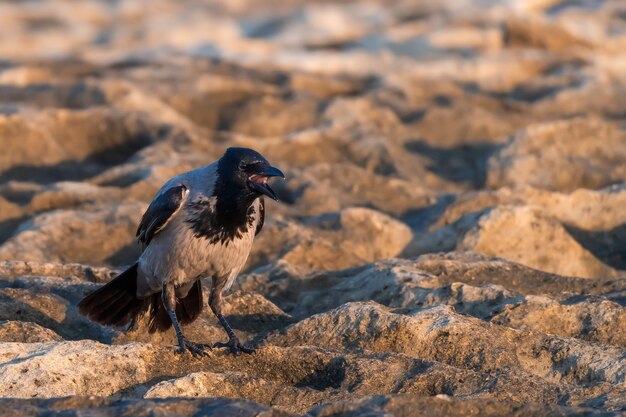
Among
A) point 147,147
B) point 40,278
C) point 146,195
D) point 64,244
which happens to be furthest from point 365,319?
point 147,147

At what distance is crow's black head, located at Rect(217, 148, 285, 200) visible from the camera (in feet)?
21.9

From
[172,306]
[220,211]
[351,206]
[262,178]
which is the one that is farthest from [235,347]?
[351,206]

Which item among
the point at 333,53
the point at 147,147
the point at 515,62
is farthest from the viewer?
the point at 333,53

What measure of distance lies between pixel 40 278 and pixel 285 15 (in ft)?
51.8

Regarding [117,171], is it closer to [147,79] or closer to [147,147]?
[147,147]

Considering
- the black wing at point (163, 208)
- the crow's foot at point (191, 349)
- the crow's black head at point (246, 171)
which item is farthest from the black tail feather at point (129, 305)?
the crow's black head at point (246, 171)

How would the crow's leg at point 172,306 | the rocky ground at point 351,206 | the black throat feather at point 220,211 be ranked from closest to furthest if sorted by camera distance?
the rocky ground at point 351,206 < the crow's leg at point 172,306 < the black throat feather at point 220,211

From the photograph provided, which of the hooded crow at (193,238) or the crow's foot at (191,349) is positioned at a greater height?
the hooded crow at (193,238)

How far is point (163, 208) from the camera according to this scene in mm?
6711

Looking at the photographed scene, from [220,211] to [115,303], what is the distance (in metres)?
0.91

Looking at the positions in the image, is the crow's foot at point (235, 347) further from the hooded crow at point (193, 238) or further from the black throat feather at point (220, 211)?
the black throat feather at point (220, 211)

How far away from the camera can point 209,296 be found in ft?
23.1

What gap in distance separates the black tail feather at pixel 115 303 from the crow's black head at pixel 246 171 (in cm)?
92

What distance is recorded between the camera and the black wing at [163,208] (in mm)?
6691
